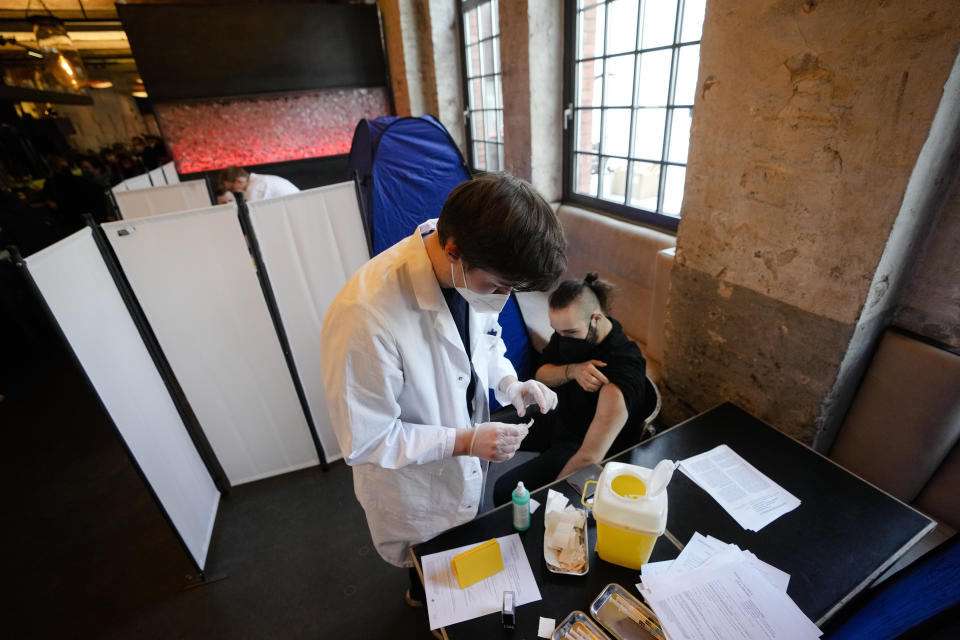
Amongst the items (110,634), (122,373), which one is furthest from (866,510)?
(110,634)

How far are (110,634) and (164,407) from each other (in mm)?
943

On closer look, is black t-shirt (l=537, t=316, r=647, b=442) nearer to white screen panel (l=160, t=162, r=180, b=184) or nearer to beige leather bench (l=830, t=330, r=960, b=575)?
beige leather bench (l=830, t=330, r=960, b=575)

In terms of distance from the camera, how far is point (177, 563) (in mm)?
2094

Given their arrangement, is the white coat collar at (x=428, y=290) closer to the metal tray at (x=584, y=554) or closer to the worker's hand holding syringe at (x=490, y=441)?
the worker's hand holding syringe at (x=490, y=441)

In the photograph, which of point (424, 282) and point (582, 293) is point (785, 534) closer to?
point (582, 293)

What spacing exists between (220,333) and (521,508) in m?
1.80

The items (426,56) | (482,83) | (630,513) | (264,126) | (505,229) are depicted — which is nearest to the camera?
(505,229)

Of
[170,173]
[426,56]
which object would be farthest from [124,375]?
[426,56]

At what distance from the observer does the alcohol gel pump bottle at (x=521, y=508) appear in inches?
46.2

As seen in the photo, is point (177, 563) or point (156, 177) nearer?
point (177, 563)

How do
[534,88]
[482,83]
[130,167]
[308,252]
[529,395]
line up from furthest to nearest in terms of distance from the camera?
[130,167] < [482,83] < [534,88] < [308,252] < [529,395]

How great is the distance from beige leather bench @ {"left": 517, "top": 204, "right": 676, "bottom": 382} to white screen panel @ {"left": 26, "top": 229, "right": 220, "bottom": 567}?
1.99m

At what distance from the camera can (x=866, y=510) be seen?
3.92 ft

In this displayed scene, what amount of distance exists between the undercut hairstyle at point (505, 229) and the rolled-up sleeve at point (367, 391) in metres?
0.30
